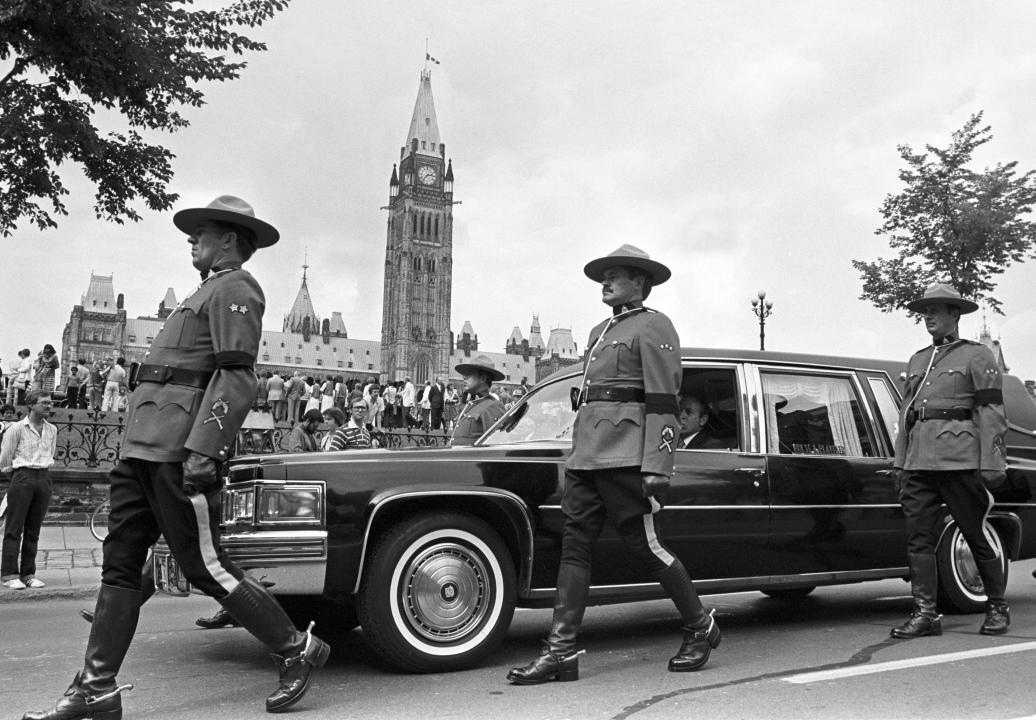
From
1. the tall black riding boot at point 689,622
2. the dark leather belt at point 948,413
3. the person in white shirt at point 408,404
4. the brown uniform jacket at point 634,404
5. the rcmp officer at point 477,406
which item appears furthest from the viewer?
the person in white shirt at point 408,404

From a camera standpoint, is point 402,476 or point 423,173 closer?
point 402,476

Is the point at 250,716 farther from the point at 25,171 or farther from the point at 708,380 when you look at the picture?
the point at 25,171

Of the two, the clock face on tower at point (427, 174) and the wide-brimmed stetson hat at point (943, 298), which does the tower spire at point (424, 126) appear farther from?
the wide-brimmed stetson hat at point (943, 298)

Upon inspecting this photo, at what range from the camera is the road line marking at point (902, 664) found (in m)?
4.62

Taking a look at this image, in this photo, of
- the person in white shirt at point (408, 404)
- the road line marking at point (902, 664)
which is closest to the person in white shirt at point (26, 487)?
the road line marking at point (902, 664)

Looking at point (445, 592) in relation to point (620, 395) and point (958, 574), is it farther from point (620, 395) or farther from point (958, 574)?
point (958, 574)

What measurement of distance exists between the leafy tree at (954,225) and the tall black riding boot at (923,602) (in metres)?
24.5

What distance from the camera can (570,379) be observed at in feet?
19.7

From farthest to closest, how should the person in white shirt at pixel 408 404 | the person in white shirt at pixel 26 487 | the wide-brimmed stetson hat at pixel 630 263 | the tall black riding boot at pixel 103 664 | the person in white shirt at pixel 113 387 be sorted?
1. the person in white shirt at pixel 408 404
2. the person in white shirt at pixel 113 387
3. the person in white shirt at pixel 26 487
4. the wide-brimmed stetson hat at pixel 630 263
5. the tall black riding boot at pixel 103 664

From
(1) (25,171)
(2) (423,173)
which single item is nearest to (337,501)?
(1) (25,171)

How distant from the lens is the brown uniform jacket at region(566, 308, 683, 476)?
464 centimetres

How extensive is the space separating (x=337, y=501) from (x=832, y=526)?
126 inches

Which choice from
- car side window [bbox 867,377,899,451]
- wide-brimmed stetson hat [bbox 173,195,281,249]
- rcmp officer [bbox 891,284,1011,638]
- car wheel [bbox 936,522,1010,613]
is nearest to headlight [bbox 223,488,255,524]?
wide-brimmed stetson hat [bbox 173,195,281,249]

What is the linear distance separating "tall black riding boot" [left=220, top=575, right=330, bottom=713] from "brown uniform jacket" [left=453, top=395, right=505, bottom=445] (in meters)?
3.71
